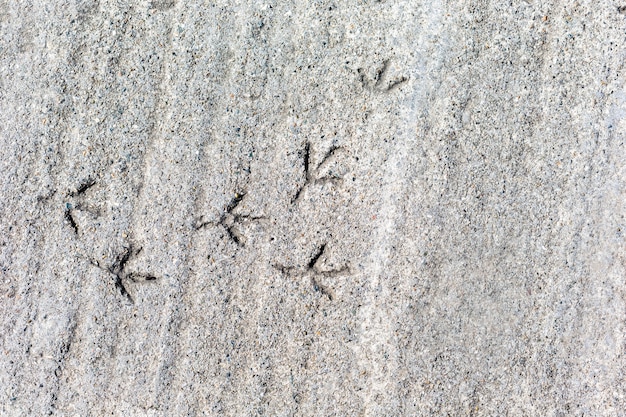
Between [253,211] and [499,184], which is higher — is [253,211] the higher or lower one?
the lower one

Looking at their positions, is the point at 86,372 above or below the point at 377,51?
below

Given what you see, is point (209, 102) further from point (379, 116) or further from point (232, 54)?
point (379, 116)

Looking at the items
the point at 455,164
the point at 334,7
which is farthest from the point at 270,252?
the point at 334,7

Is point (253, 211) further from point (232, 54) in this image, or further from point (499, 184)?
point (499, 184)

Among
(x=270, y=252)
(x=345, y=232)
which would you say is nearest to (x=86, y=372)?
(x=270, y=252)

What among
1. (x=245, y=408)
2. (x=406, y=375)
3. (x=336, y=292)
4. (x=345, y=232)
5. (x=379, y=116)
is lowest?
(x=245, y=408)

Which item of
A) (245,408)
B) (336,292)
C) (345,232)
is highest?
(345,232)
